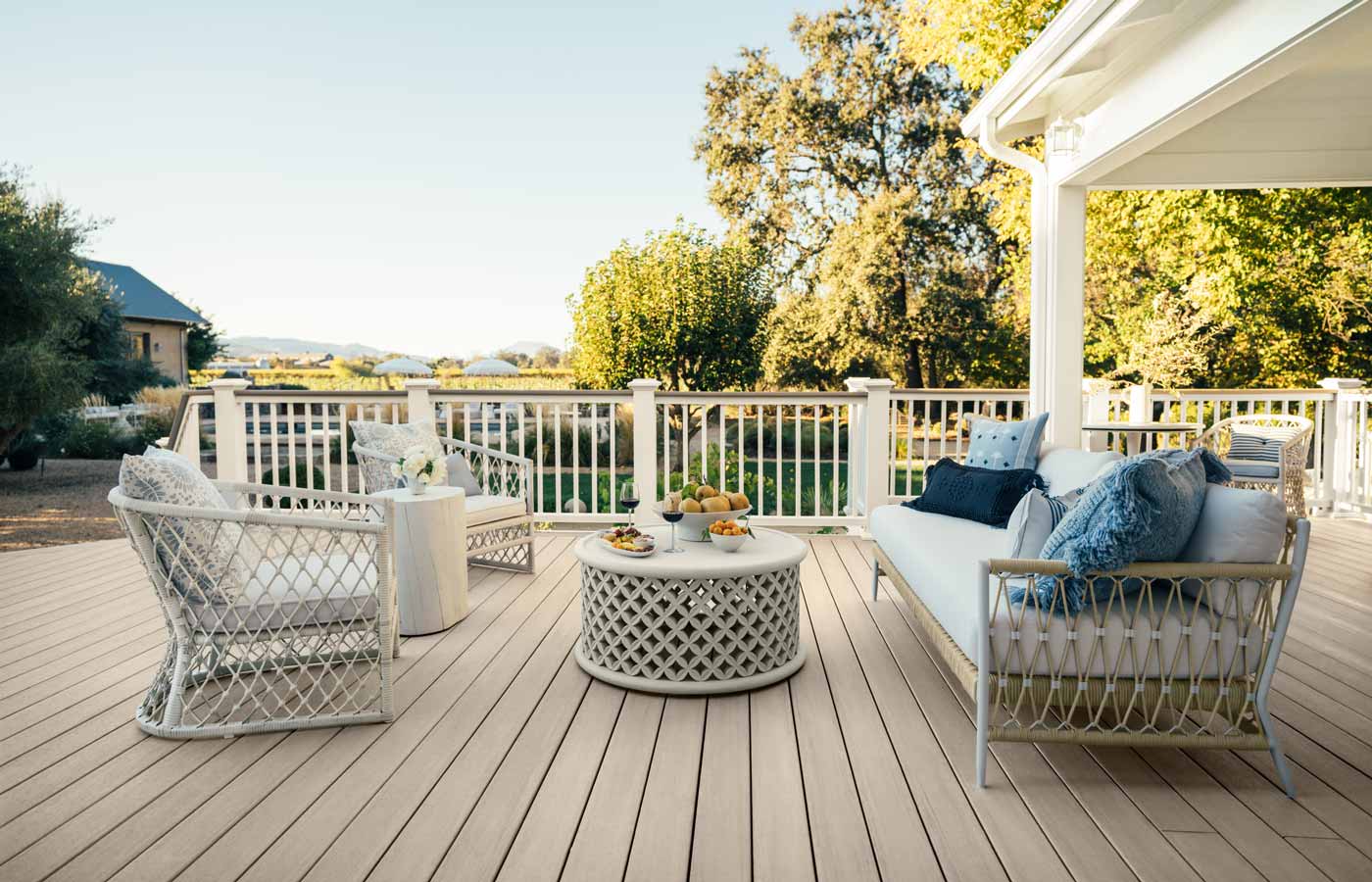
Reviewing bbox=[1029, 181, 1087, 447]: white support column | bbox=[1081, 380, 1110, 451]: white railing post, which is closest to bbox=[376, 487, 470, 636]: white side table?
bbox=[1029, 181, 1087, 447]: white support column

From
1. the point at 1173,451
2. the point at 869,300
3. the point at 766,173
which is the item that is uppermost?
the point at 766,173

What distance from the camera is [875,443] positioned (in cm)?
588

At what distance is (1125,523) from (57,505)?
41.2ft

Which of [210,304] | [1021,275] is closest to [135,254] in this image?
[210,304]

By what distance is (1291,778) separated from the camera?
2311 millimetres

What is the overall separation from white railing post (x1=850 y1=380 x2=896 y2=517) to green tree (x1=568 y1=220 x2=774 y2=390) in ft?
20.5

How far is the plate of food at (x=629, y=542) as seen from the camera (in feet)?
10.2

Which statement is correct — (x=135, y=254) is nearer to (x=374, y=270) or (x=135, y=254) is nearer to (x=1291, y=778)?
(x=374, y=270)

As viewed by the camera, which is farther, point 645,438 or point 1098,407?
point 1098,407

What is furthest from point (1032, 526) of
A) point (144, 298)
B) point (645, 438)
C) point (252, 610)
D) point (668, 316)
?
point (144, 298)

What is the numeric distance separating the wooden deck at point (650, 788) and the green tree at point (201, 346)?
1761 cm

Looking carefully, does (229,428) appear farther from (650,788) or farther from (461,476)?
(650,788)

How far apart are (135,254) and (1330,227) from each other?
782 inches

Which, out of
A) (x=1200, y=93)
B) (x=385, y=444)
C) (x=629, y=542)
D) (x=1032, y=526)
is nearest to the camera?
(x=1032, y=526)
